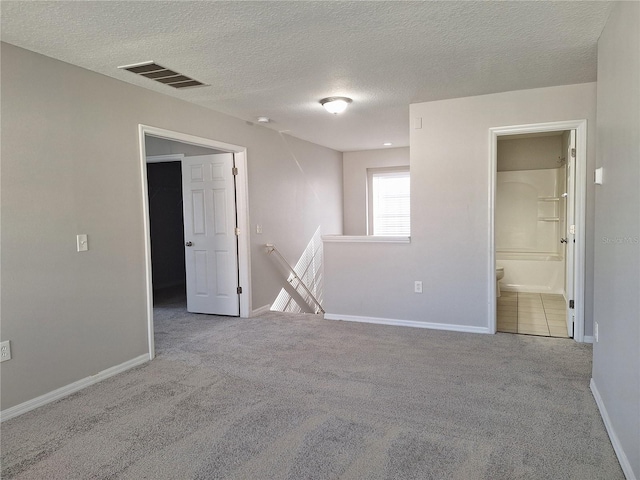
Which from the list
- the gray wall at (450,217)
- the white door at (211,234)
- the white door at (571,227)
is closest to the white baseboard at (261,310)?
the white door at (211,234)

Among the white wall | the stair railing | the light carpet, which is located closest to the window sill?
the stair railing

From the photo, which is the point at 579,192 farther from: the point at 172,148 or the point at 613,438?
the point at 172,148

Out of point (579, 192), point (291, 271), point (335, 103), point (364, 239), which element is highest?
point (335, 103)

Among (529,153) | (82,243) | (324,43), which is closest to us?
(324,43)

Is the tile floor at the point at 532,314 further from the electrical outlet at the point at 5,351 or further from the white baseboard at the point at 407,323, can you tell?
the electrical outlet at the point at 5,351

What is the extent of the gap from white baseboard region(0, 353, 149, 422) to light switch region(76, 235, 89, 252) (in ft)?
3.14

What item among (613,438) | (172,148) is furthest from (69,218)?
(613,438)

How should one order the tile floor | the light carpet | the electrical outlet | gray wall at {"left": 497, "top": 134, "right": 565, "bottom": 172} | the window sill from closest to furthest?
1. the light carpet
2. the electrical outlet
3. the tile floor
4. the window sill
5. gray wall at {"left": 497, "top": 134, "right": 565, "bottom": 172}

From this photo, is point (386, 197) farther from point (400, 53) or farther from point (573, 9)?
point (573, 9)

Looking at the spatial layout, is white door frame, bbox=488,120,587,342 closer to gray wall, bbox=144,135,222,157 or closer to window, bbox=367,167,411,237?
gray wall, bbox=144,135,222,157

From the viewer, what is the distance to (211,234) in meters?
5.25

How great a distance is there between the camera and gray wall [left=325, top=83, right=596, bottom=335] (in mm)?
4105

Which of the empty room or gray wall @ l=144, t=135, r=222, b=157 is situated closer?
the empty room

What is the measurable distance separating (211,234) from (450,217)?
2.77 m
